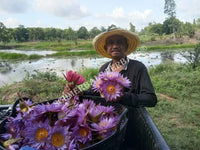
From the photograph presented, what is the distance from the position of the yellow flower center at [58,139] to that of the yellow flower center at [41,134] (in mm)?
33

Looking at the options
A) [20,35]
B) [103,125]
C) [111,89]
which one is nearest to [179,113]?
[111,89]

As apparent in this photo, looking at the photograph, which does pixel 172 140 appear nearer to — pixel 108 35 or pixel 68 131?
pixel 108 35

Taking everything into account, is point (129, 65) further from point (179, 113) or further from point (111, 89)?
point (179, 113)

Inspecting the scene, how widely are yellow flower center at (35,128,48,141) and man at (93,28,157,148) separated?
0.65 meters

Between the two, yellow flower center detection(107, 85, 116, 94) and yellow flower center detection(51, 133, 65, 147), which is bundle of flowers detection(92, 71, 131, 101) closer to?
yellow flower center detection(107, 85, 116, 94)

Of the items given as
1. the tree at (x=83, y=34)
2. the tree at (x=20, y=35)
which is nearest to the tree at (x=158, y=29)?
the tree at (x=83, y=34)

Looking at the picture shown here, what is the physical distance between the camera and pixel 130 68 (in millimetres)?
1618

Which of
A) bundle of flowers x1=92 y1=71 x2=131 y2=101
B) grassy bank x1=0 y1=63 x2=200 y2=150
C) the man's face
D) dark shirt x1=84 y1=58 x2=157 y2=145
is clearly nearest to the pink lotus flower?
bundle of flowers x1=92 y1=71 x2=131 y2=101

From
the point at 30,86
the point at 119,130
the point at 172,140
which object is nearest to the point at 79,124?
the point at 119,130

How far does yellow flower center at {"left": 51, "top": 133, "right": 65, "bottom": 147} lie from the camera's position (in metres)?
0.62

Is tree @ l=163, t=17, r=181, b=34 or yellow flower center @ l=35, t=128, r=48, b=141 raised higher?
tree @ l=163, t=17, r=181, b=34

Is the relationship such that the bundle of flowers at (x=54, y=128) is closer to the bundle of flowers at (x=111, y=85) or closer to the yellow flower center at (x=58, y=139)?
the yellow flower center at (x=58, y=139)

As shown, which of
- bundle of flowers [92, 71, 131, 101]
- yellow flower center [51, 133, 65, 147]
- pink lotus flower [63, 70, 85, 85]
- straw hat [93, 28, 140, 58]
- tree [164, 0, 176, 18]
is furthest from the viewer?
tree [164, 0, 176, 18]

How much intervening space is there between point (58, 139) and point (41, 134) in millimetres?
67
